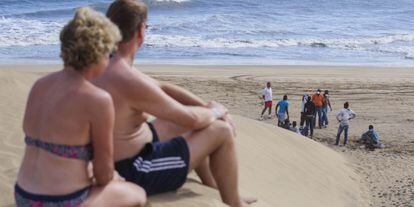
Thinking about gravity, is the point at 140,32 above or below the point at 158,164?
above

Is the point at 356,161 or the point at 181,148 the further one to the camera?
the point at 356,161

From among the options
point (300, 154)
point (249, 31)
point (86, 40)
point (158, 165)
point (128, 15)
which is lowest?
point (300, 154)

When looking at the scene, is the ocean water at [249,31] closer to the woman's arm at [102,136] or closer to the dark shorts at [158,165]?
the dark shorts at [158,165]

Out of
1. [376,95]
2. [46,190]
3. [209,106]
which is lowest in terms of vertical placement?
[376,95]

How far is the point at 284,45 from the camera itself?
35625 millimetres

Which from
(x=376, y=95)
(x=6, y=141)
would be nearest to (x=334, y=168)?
(x=6, y=141)

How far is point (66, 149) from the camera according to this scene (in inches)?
142

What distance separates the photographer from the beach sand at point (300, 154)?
258 inches

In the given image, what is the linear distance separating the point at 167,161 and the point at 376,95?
59.6 feet

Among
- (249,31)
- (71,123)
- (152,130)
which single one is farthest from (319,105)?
(249,31)

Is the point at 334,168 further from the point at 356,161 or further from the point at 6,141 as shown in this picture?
the point at 6,141

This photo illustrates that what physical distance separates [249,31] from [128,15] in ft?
121

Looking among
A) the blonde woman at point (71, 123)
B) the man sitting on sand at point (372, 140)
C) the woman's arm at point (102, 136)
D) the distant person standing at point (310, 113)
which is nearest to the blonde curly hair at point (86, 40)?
the blonde woman at point (71, 123)

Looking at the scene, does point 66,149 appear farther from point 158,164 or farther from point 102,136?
point 158,164
